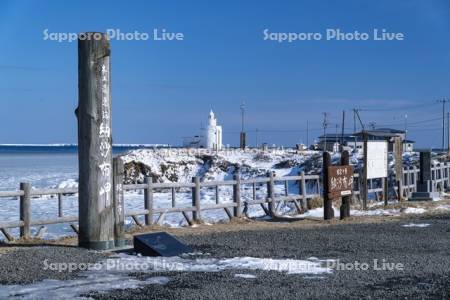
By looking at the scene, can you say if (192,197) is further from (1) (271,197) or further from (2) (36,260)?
Result: (2) (36,260)

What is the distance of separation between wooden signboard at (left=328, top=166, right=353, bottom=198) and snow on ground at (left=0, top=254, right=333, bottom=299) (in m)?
8.16

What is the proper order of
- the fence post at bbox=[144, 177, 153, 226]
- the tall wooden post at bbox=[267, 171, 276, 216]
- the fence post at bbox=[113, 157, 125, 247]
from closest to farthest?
the fence post at bbox=[113, 157, 125, 247], the fence post at bbox=[144, 177, 153, 226], the tall wooden post at bbox=[267, 171, 276, 216]

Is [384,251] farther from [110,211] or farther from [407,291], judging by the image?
[110,211]

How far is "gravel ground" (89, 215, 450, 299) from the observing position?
8.44m

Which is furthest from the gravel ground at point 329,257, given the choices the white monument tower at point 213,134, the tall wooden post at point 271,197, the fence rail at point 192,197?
the white monument tower at point 213,134

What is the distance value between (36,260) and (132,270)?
5.95 feet

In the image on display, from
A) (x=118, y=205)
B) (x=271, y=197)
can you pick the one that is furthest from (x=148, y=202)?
(x=271, y=197)

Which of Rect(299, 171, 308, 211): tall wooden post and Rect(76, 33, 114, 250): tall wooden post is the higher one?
Rect(76, 33, 114, 250): tall wooden post

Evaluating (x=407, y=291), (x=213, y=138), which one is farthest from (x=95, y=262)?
(x=213, y=138)

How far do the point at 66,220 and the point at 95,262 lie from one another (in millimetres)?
5084

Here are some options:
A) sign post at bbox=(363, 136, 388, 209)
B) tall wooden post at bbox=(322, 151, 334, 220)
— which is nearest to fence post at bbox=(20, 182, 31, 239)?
tall wooden post at bbox=(322, 151, 334, 220)

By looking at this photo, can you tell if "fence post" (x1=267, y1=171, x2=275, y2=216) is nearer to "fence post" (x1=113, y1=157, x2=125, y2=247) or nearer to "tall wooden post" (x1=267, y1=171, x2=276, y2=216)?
"tall wooden post" (x1=267, y1=171, x2=276, y2=216)

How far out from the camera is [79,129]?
1290 cm

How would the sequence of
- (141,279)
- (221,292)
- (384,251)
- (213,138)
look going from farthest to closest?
(213,138)
(384,251)
(141,279)
(221,292)
